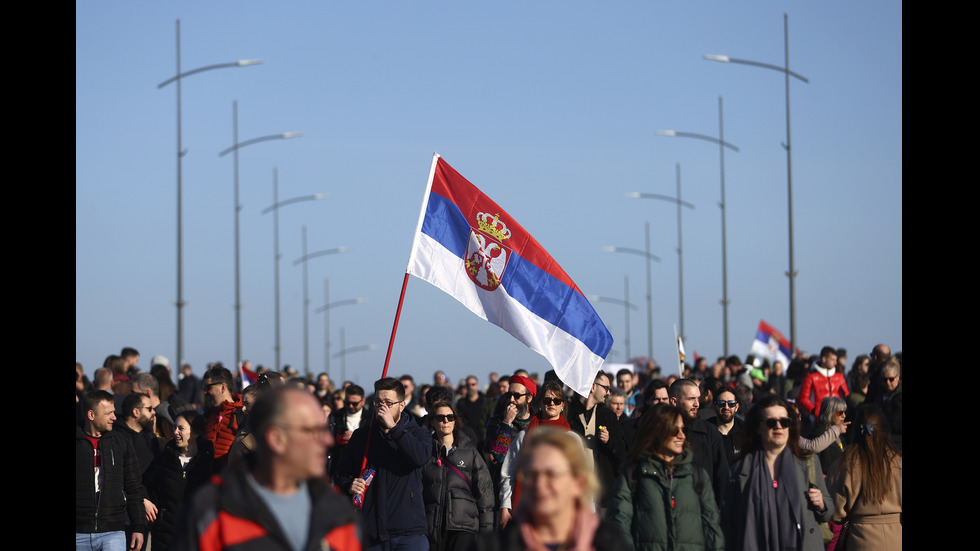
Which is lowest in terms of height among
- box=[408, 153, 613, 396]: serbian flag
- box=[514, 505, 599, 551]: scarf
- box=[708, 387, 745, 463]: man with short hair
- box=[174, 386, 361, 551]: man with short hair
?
box=[708, 387, 745, 463]: man with short hair

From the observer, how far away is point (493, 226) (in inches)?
404

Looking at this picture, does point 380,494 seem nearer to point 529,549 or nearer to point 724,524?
point 724,524

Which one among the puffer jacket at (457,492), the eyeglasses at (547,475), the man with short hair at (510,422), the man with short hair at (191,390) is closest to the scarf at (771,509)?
the puffer jacket at (457,492)

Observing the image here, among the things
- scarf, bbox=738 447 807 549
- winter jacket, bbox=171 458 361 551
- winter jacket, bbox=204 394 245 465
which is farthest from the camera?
winter jacket, bbox=204 394 245 465

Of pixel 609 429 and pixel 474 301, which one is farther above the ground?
pixel 474 301

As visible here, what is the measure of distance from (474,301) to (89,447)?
9.90 ft

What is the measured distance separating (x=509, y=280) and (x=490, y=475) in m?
1.57

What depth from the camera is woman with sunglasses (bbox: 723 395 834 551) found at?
7660 mm

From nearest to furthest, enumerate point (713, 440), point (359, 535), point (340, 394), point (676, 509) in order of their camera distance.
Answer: point (359, 535), point (676, 509), point (713, 440), point (340, 394)

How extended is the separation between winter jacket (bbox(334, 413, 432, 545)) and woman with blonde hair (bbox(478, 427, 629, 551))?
4544 millimetres

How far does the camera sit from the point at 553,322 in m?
10.2

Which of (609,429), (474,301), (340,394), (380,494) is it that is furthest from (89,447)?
(340,394)

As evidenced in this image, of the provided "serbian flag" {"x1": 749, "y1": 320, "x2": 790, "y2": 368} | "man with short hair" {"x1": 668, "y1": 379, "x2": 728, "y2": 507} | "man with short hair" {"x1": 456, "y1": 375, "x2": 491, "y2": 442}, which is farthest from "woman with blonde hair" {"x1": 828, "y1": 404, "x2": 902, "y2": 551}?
"serbian flag" {"x1": 749, "y1": 320, "x2": 790, "y2": 368}

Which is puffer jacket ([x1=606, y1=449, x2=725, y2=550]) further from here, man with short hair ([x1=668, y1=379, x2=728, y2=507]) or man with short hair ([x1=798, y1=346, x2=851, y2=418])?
man with short hair ([x1=798, y1=346, x2=851, y2=418])
